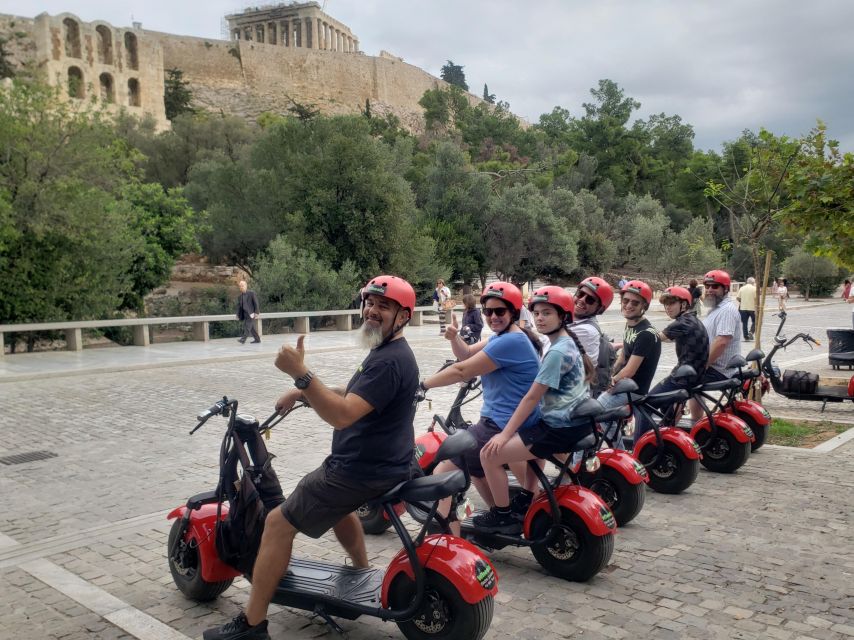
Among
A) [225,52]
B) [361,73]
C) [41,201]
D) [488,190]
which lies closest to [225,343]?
[41,201]

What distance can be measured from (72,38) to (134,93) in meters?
7.09

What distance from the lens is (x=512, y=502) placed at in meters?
4.89

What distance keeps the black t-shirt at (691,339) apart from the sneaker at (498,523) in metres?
2.82

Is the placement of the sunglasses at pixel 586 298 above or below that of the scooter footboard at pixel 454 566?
above

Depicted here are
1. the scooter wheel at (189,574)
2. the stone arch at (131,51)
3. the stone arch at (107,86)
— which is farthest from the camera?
the stone arch at (131,51)

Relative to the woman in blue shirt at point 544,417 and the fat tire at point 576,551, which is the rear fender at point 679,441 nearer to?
the woman in blue shirt at point 544,417

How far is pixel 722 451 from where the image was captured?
22.9 feet

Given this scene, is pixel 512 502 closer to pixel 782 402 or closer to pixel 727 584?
pixel 727 584

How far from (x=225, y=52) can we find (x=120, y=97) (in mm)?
22610

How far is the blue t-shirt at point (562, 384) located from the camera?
4.54 metres

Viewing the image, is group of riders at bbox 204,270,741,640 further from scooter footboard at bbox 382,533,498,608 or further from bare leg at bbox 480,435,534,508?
scooter footboard at bbox 382,533,498,608

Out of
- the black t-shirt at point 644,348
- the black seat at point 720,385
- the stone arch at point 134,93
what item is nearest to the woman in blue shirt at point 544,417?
the black t-shirt at point 644,348

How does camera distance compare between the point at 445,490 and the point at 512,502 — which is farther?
the point at 512,502

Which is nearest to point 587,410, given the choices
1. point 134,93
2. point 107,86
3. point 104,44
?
point 107,86
